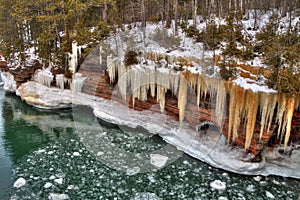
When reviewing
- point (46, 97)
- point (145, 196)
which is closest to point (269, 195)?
point (145, 196)

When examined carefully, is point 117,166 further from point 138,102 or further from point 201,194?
point 138,102

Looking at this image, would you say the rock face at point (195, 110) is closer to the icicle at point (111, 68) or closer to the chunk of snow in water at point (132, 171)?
the icicle at point (111, 68)

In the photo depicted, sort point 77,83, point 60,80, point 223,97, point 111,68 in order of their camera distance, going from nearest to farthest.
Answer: point 223,97
point 111,68
point 77,83
point 60,80

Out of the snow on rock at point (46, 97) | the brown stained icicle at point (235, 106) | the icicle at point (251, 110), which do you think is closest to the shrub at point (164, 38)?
the brown stained icicle at point (235, 106)

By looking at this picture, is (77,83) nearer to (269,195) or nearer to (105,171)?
(105,171)

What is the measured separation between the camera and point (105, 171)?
11.2 m

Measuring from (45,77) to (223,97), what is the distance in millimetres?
13731

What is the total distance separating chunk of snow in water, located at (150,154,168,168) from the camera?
1176cm

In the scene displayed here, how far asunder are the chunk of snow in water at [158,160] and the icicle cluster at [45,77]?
11.0 m

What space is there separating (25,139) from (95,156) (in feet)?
15.8

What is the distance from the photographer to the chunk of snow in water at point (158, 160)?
38.6 ft

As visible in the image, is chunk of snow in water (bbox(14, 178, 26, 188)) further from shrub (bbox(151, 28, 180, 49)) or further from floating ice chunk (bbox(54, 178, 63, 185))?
shrub (bbox(151, 28, 180, 49))

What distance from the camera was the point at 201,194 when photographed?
9812mm

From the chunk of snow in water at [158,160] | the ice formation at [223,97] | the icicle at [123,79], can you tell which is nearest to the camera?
the ice formation at [223,97]
